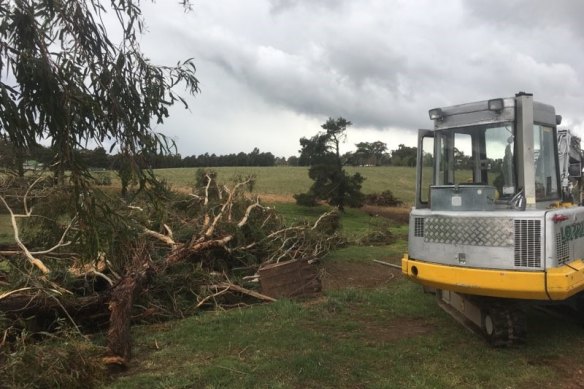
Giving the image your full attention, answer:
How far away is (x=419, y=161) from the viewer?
23.4 ft

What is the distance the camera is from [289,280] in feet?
32.3

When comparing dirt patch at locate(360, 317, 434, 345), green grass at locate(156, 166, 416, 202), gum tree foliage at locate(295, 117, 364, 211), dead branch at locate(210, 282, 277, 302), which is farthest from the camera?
green grass at locate(156, 166, 416, 202)

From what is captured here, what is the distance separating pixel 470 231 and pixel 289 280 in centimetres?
455

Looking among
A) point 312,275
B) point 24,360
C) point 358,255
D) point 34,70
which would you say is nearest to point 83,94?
point 34,70

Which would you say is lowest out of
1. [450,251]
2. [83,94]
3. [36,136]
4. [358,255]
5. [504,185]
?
[358,255]

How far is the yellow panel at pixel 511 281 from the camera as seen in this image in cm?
544

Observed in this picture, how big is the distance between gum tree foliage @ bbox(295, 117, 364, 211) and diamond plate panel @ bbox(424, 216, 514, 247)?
18781mm

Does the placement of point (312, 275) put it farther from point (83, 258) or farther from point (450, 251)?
point (83, 258)

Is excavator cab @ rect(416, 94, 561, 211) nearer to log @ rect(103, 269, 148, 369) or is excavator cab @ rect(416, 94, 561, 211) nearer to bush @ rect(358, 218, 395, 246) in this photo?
log @ rect(103, 269, 148, 369)

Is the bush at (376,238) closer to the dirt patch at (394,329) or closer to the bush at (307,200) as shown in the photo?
the bush at (307,200)

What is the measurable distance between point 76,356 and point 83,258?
1736 mm

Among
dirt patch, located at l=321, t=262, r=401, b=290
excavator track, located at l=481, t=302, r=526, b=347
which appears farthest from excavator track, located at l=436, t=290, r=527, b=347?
dirt patch, located at l=321, t=262, r=401, b=290

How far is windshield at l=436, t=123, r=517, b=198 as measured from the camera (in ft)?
20.2

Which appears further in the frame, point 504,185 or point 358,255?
point 358,255
